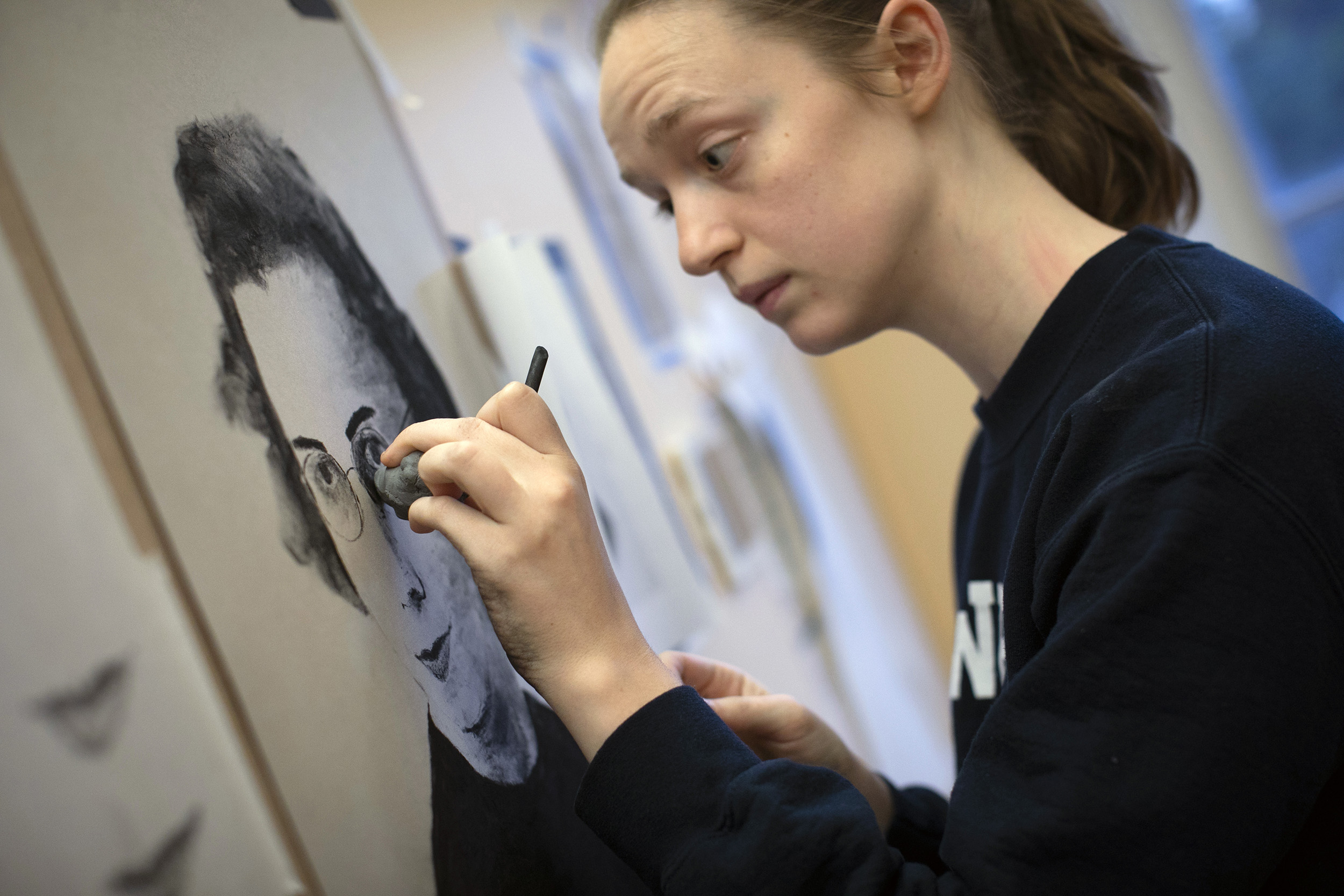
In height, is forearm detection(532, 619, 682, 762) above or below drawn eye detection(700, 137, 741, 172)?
below

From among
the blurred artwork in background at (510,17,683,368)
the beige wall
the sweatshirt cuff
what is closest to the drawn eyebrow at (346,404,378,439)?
the sweatshirt cuff

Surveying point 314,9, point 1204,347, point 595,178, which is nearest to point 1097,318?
point 1204,347

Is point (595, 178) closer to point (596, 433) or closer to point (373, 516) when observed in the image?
point (596, 433)

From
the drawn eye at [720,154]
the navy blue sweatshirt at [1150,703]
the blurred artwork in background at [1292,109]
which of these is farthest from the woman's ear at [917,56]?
the blurred artwork in background at [1292,109]

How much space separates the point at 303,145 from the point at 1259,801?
69 cm

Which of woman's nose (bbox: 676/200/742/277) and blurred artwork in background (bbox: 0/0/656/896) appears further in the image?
woman's nose (bbox: 676/200/742/277)

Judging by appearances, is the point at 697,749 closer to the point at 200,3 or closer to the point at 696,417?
the point at 200,3

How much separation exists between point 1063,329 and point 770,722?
1.23 ft

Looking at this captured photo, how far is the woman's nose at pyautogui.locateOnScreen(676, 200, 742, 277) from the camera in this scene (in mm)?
711

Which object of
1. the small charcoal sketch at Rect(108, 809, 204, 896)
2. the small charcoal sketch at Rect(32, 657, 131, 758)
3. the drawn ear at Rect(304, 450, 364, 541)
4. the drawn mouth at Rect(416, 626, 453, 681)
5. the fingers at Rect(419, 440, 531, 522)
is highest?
the drawn ear at Rect(304, 450, 364, 541)

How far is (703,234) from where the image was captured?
0.71 m

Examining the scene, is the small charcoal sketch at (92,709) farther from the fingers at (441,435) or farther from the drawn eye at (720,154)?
the drawn eye at (720,154)

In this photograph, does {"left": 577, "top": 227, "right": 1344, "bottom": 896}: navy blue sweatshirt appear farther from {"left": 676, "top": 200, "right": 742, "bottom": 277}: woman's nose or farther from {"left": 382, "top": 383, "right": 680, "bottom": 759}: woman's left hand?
{"left": 676, "top": 200, "right": 742, "bottom": 277}: woman's nose

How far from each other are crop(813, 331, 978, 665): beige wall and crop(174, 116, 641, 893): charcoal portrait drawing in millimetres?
1654
